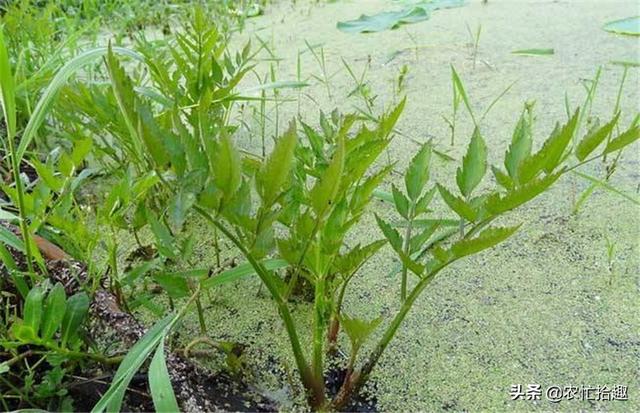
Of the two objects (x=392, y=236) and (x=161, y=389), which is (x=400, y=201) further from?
(x=161, y=389)

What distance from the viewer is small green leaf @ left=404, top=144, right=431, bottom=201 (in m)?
0.71

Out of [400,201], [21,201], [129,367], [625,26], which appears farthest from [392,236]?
[625,26]

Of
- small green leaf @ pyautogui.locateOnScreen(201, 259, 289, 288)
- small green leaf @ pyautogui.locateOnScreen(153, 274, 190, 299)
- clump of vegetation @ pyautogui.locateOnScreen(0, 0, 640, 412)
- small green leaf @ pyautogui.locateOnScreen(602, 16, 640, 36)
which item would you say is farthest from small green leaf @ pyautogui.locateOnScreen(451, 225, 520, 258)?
small green leaf @ pyautogui.locateOnScreen(602, 16, 640, 36)

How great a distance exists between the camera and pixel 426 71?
1.74 metres

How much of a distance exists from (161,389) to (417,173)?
338mm

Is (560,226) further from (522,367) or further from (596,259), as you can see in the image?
(522,367)

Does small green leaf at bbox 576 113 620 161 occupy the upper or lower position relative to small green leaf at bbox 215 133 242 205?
lower

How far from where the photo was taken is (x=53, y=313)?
68cm

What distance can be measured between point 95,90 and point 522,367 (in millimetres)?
694

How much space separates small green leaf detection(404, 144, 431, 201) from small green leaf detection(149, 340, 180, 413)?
31 cm

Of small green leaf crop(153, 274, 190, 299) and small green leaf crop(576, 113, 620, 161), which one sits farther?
small green leaf crop(153, 274, 190, 299)

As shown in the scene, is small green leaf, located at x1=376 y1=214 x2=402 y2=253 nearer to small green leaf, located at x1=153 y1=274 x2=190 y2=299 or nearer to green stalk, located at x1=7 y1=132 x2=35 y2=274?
small green leaf, located at x1=153 y1=274 x2=190 y2=299

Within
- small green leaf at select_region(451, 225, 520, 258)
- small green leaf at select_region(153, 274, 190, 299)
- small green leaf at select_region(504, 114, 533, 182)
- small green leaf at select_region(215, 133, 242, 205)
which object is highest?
small green leaf at select_region(215, 133, 242, 205)

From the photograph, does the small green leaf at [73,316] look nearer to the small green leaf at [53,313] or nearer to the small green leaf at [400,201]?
the small green leaf at [53,313]
